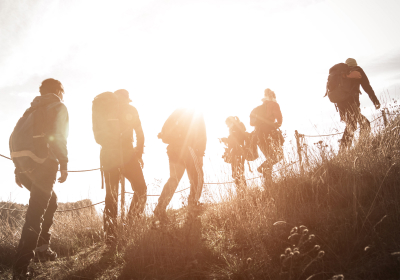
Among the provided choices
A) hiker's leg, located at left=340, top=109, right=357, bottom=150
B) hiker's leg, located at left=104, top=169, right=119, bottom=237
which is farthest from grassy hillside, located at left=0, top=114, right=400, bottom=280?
hiker's leg, located at left=340, top=109, right=357, bottom=150

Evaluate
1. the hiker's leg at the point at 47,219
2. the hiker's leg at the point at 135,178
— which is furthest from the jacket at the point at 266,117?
the hiker's leg at the point at 47,219

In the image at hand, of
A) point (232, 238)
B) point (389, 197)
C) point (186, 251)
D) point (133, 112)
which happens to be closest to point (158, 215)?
point (186, 251)

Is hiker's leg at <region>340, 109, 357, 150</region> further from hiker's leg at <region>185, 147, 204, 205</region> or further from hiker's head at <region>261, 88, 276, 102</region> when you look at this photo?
hiker's leg at <region>185, 147, 204, 205</region>

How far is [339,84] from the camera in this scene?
16.7ft

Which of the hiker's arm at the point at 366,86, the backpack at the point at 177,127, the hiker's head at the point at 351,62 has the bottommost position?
the backpack at the point at 177,127

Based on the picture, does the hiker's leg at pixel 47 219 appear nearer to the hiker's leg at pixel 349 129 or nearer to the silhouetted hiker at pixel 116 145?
the silhouetted hiker at pixel 116 145

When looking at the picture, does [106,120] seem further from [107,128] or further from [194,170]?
[194,170]

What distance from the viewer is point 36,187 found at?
280 cm

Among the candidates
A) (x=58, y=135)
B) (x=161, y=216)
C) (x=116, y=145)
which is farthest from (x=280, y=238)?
(x=58, y=135)

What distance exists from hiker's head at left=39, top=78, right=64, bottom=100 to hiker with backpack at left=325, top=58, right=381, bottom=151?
4405mm

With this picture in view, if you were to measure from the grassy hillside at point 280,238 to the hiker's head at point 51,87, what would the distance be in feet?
5.75

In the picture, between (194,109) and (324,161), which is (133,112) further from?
(324,161)

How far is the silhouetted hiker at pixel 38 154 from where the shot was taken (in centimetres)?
273

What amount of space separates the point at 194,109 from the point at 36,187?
2.32 meters
